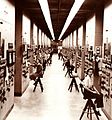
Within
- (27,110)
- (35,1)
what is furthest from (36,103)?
(35,1)

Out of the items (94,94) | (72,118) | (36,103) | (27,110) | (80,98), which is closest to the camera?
(94,94)

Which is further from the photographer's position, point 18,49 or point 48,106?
point 18,49

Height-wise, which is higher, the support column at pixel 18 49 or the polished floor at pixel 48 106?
the support column at pixel 18 49

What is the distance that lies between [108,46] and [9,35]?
94.8 inches

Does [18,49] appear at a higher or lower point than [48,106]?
higher

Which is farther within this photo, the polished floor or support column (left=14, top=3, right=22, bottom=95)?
support column (left=14, top=3, right=22, bottom=95)

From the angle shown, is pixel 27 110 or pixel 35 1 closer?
pixel 27 110

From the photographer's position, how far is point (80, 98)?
29.2 feet

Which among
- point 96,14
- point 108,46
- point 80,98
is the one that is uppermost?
point 96,14

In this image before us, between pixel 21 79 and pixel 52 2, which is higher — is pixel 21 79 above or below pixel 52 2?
below

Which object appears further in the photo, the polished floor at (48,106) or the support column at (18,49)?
the support column at (18,49)

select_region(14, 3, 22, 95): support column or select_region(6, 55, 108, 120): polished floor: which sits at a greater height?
select_region(14, 3, 22, 95): support column

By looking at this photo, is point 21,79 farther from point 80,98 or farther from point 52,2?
point 52,2

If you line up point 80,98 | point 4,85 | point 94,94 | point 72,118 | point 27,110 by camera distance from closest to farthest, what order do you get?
point 94,94 → point 4,85 → point 72,118 → point 27,110 → point 80,98
